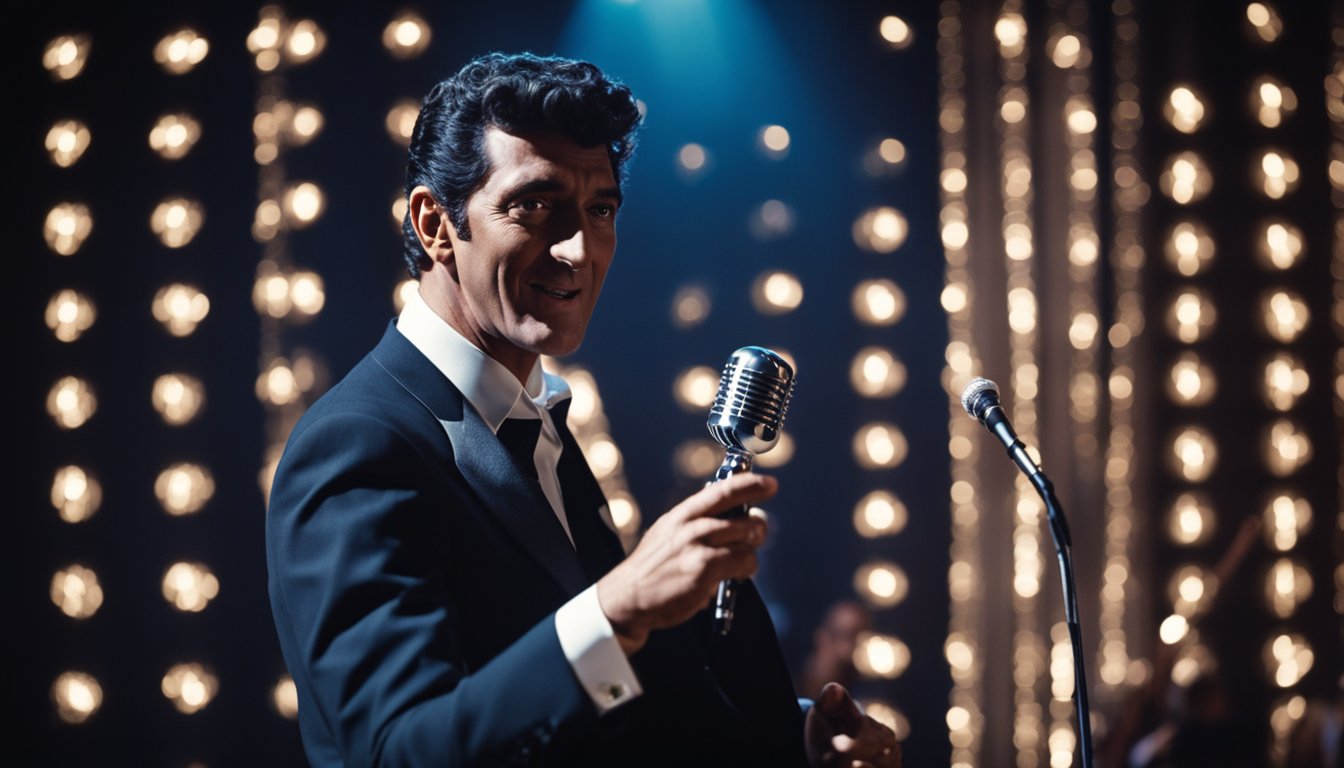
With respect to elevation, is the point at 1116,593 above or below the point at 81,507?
below

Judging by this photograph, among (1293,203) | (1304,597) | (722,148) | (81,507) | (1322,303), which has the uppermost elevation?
(722,148)

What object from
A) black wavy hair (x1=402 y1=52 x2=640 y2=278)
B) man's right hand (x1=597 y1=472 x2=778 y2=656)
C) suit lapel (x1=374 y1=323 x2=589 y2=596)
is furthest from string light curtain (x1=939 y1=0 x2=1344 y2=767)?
man's right hand (x1=597 y1=472 x2=778 y2=656)

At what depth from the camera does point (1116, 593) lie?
4582 millimetres

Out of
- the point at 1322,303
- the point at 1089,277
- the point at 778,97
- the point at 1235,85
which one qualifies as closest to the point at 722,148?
the point at 778,97

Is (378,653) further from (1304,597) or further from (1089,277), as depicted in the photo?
(1304,597)

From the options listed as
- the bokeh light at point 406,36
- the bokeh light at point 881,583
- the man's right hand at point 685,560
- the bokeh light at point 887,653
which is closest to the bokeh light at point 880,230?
the bokeh light at point 881,583

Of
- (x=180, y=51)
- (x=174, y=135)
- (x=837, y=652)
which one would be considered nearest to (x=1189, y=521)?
(x=837, y=652)

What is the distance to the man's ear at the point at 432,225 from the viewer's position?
134cm

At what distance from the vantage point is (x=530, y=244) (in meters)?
1.28

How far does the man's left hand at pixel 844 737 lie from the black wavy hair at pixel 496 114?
30.6 inches

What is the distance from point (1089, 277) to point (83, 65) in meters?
4.16

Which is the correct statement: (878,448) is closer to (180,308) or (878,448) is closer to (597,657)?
(180,308)

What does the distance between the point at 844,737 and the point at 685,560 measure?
576 mm

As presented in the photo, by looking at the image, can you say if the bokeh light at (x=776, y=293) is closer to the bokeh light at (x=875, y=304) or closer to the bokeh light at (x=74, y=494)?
the bokeh light at (x=875, y=304)
